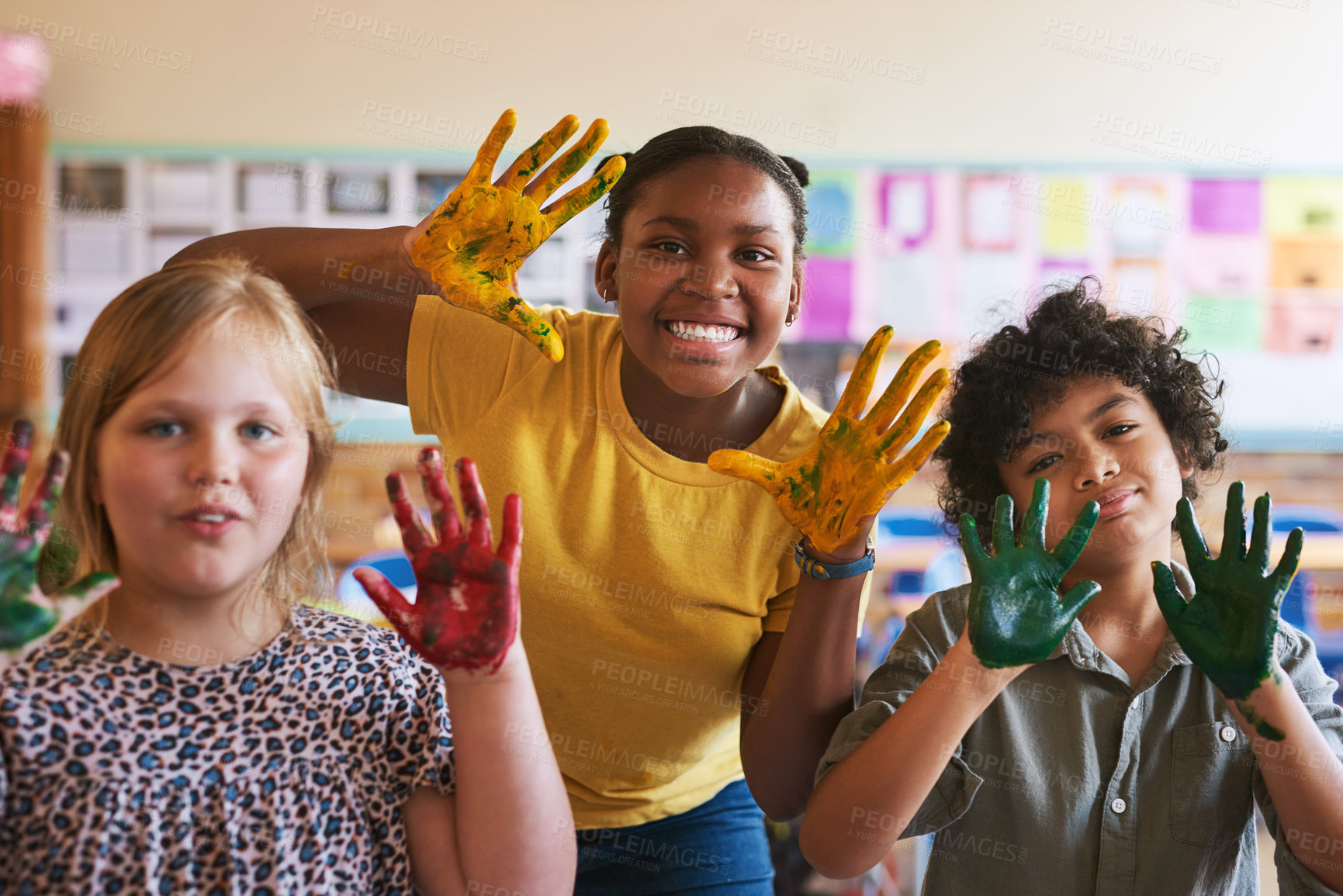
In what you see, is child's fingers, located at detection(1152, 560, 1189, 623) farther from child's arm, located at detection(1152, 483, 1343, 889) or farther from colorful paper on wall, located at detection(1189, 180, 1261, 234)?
colorful paper on wall, located at detection(1189, 180, 1261, 234)

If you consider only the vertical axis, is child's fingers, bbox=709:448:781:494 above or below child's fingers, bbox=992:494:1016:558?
above

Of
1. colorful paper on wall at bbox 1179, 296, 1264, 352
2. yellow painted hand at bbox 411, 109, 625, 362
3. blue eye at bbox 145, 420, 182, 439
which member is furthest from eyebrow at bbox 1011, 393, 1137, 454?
colorful paper on wall at bbox 1179, 296, 1264, 352

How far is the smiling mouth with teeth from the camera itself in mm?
1241

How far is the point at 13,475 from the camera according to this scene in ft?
2.69

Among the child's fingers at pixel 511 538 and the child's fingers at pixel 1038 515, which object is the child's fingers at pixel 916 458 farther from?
the child's fingers at pixel 511 538

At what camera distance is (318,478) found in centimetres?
103

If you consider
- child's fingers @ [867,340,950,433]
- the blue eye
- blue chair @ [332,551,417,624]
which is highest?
child's fingers @ [867,340,950,433]

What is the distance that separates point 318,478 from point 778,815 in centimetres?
69

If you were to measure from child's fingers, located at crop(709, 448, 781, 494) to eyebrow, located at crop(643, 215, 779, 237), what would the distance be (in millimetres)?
274

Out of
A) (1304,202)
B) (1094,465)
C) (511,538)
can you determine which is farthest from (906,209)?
(511,538)

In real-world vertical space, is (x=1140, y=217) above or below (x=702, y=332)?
above

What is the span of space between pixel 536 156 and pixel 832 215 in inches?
96.9

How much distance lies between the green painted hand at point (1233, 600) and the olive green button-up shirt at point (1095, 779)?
13cm

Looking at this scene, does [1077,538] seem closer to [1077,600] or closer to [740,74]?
[1077,600]
